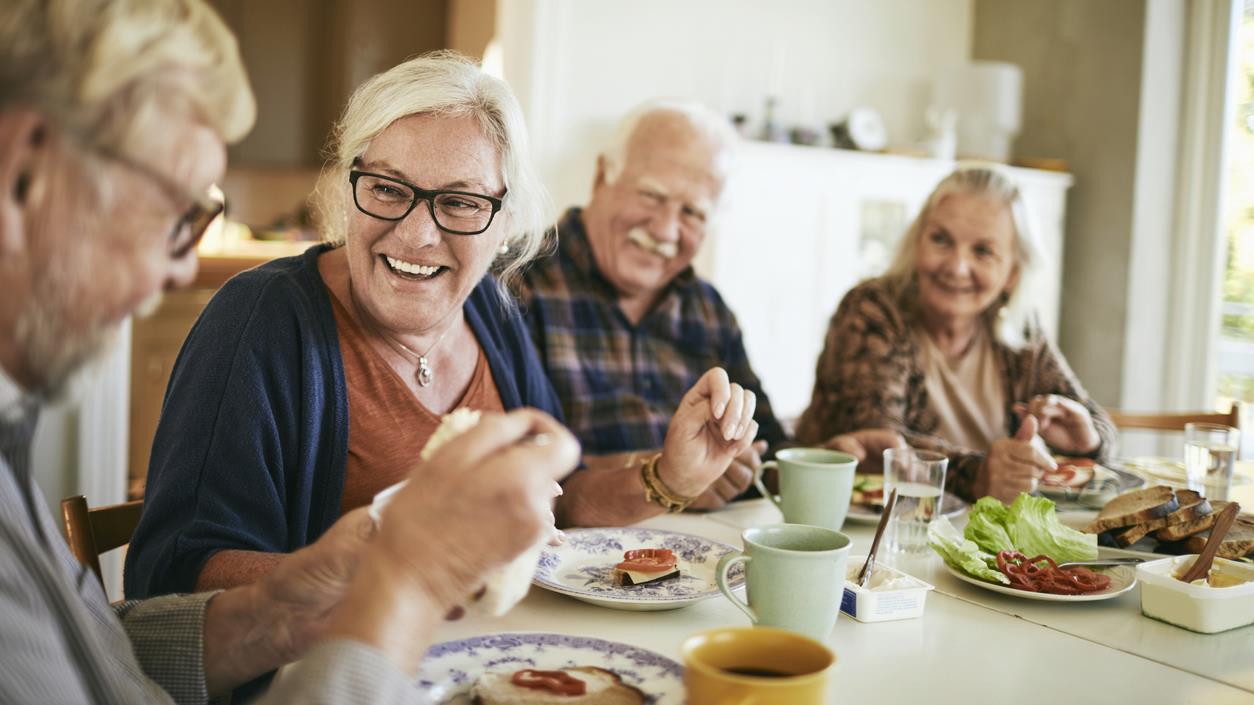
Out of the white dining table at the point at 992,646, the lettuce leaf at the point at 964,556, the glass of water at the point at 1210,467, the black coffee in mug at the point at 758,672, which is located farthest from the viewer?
the glass of water at the point at 1210,467

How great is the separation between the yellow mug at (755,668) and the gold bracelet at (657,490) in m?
0.64

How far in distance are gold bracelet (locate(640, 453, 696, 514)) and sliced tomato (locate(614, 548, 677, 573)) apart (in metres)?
0.17

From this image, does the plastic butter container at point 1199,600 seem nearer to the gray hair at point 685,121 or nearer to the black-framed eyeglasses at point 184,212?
the black-framed eyeglasses at point 184,212

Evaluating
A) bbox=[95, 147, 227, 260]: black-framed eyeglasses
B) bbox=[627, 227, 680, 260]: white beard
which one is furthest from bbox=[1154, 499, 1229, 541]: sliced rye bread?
bbox=[95, 147, 227, 260]: black-framed eyeglasses

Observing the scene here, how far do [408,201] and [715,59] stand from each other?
10.4 feet

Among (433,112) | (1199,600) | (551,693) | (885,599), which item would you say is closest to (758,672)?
(551,693)

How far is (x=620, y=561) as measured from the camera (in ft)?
4.16

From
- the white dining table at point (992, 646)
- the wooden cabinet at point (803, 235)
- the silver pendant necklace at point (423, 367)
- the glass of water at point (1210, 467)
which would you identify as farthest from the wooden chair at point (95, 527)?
the wooden cabinet at point (803, 235)

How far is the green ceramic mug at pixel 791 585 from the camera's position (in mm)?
961

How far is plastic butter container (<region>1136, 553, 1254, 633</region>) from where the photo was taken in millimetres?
1104

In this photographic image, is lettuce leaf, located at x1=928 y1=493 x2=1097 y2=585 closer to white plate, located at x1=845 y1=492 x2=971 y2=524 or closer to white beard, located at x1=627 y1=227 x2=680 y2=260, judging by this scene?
Result: white plate, located at x1=845 y1=492 x2=971 y2=524

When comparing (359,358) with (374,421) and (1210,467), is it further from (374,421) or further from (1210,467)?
(1210,467)

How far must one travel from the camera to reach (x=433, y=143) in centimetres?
134

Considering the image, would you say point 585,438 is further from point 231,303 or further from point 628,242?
point 231,303
